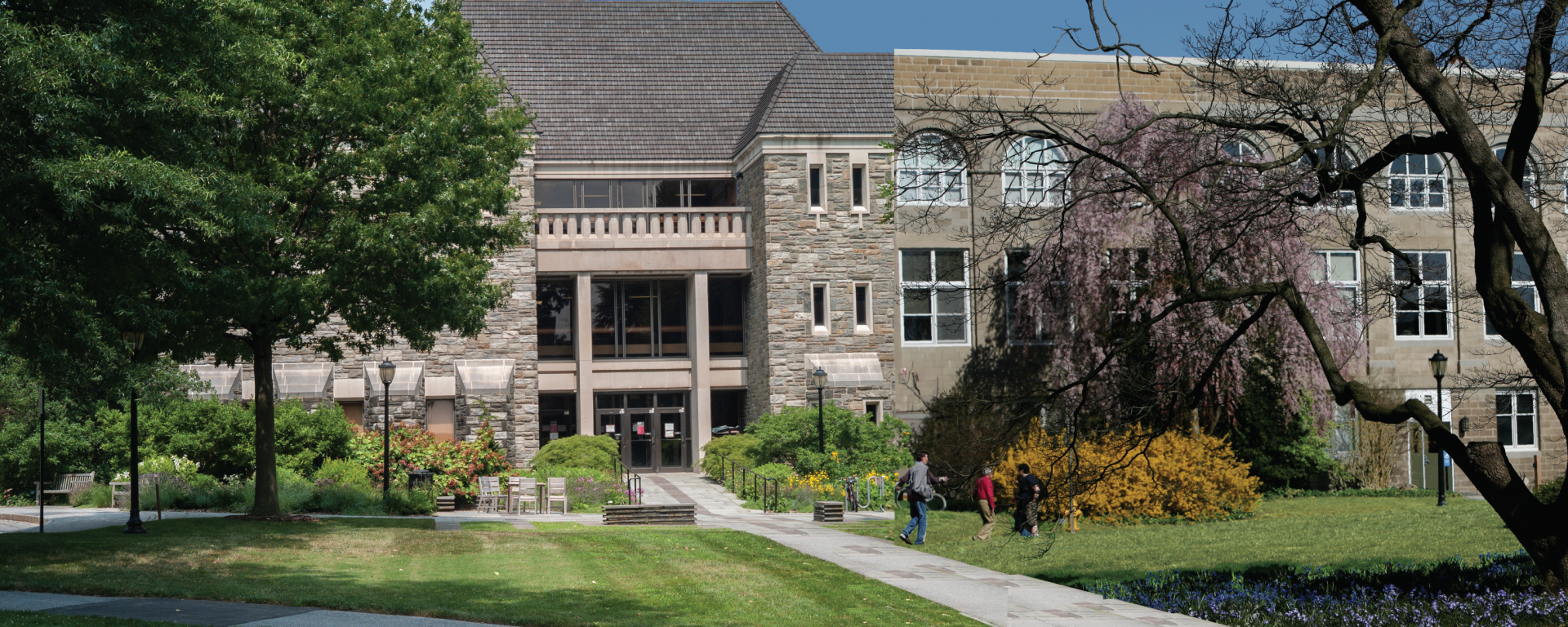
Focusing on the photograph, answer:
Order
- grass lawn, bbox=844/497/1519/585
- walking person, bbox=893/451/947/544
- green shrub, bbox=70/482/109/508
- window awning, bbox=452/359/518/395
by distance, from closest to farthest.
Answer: grass lawn, bbox=844/497/1519/585, walking person, bbox=893/451/947/544, green shrub, bbox=70/482/109/508, window awning, bbox=452/359/518/395

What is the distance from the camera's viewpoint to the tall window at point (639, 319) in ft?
123

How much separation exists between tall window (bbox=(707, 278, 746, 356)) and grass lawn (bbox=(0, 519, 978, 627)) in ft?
56.9

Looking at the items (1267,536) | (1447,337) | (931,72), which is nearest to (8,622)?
(1267,536)

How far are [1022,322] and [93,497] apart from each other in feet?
67.2

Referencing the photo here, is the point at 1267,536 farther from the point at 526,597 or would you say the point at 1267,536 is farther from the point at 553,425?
the point at 553,425

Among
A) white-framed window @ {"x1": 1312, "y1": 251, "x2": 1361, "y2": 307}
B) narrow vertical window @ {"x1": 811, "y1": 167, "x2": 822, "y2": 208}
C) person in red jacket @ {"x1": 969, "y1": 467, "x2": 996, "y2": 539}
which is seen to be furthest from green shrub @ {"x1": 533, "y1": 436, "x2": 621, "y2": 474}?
white-framed window @ {"x1": 1312, "y1": 251, "x2": 1361, "y2": 307}

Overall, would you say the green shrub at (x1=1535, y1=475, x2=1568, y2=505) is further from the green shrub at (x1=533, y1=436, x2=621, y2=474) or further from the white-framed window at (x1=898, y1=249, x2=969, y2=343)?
the green shrub at (x1=533, y1=436, x2=621, y2=474)

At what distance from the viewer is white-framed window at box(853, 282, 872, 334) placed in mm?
34188

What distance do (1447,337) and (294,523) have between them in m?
29.8

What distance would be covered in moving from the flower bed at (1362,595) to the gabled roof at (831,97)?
21.4m

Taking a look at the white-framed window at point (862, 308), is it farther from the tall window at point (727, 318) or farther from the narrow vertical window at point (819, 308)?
the tall window at point (727, 318)

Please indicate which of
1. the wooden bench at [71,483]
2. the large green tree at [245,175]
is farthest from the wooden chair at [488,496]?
the wooden bench at [71,483]

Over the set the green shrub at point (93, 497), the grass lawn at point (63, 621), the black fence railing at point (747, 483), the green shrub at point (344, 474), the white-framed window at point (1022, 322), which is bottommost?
the black fence railing at point (747, 483)

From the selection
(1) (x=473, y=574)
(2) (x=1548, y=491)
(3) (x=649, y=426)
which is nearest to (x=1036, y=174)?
(1) (x=473, y=574)
